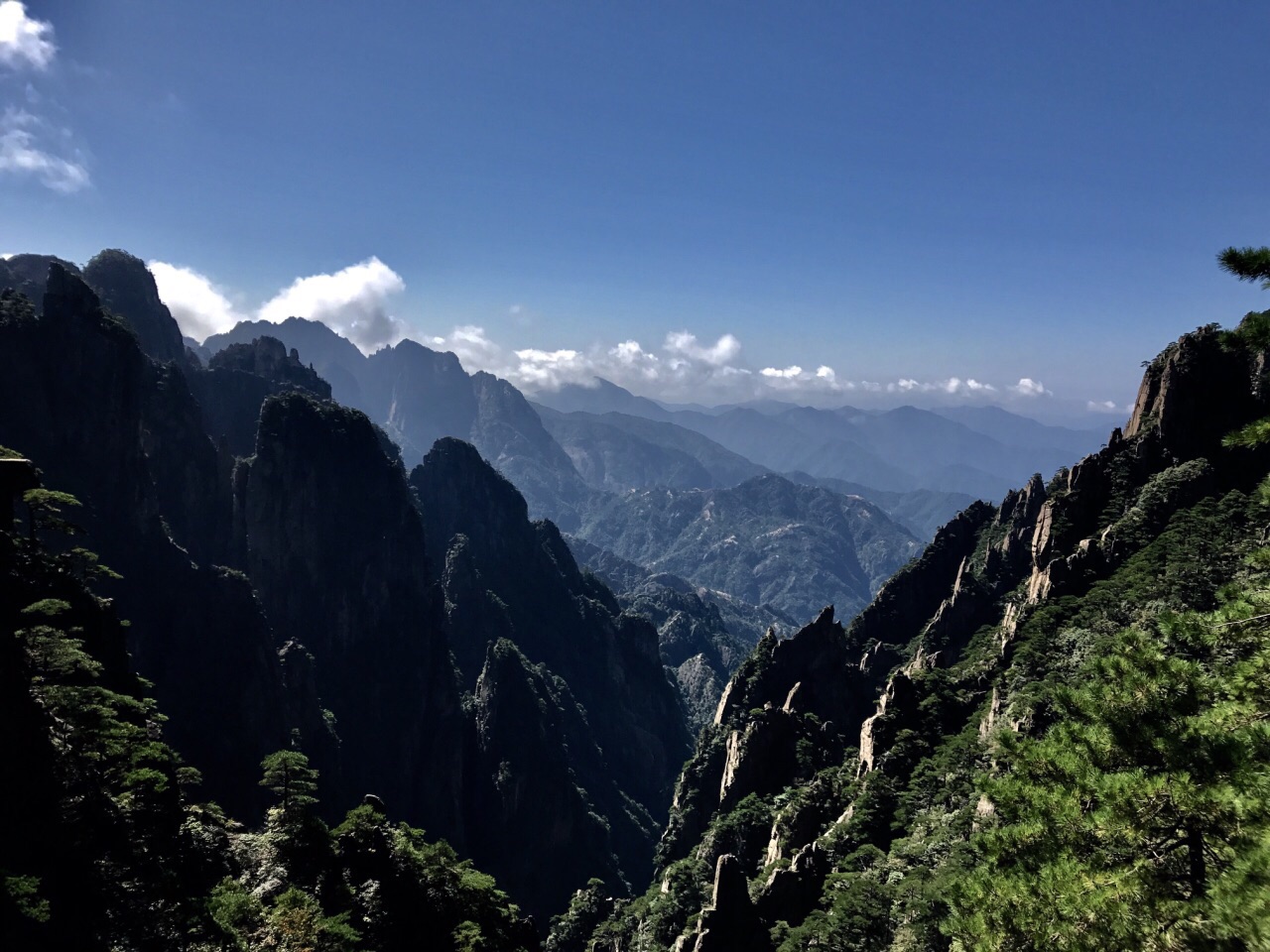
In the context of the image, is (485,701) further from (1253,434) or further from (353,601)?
Result: (1253,434)

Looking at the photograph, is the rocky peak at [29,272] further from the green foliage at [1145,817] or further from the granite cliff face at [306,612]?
the green foliage at [1145,817]

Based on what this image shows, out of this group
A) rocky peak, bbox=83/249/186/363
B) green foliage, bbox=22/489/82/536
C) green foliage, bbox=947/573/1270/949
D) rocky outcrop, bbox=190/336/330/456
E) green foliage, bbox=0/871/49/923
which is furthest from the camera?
rocky outcrop, bbox=190/336/330/456

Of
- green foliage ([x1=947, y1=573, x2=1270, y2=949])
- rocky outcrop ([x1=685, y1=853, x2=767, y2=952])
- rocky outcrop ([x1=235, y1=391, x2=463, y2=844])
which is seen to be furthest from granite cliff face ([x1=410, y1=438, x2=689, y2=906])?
green foliage ([x1=947, y1=573, x2=1270, y2=949])

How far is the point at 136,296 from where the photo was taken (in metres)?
158

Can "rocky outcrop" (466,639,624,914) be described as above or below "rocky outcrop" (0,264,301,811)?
below

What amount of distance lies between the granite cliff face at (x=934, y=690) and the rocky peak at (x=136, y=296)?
147963 millimetres

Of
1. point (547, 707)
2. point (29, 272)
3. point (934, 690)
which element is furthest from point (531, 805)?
point (29, 272)

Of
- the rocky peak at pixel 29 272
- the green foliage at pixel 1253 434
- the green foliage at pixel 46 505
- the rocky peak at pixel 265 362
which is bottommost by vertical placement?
the green foliage at pixel 46 505

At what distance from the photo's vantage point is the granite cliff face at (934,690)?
1834 inches

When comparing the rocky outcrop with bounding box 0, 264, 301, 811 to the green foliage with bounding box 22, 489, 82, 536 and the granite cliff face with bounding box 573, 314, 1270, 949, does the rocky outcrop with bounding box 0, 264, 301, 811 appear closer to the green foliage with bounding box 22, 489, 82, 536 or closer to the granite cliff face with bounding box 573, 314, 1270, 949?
the green foliage with bounding box 22, 489, 82, 536

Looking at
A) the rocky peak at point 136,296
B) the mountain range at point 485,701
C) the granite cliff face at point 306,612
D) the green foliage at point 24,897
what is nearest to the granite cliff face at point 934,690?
the mountain range at point 485,701

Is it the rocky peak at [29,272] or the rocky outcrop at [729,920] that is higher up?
the rocky peak at [29,272]

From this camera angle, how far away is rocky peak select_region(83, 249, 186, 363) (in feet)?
502

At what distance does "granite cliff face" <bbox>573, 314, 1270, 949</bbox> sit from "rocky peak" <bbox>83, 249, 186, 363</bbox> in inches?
5825
